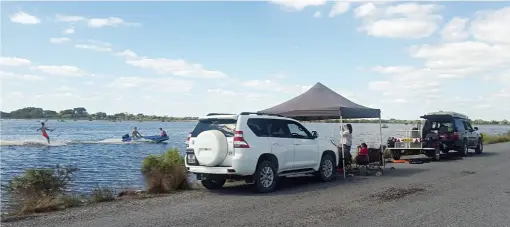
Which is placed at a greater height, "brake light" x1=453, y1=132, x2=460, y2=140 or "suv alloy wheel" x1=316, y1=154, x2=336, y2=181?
"brake light" x1=453, y1=132, x2=460, y2=140

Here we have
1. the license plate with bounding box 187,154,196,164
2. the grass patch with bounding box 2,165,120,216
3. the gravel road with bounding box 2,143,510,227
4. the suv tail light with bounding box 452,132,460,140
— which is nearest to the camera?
the gravel road with bounding box 2,143,510,227

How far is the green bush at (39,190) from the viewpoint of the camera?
9.88 meters

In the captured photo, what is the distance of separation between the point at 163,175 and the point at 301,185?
3570 mm

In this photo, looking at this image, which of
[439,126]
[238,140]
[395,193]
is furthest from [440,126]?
[238,140]

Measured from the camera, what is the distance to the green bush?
32.4 ft

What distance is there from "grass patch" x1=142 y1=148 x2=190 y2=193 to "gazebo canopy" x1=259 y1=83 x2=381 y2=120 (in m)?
4.19

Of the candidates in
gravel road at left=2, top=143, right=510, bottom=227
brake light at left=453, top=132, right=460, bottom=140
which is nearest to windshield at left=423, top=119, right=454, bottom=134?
brake light at left=453, top=132, right=460, bottom=140

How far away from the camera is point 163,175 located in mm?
12727

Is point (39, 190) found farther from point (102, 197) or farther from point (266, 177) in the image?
point (266, 177)

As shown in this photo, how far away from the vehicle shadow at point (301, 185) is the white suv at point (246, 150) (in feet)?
1.06

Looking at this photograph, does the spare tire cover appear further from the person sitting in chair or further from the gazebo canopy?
the person sitting in chair

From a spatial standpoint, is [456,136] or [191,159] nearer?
[191,159]

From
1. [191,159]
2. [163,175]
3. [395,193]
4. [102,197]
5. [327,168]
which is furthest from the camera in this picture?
[327,168]

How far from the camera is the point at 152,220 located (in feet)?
28.0
